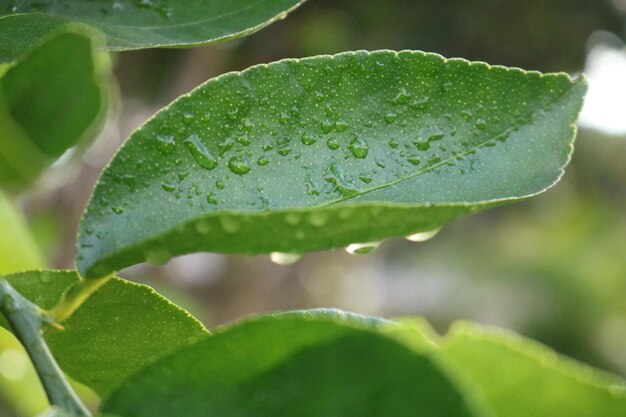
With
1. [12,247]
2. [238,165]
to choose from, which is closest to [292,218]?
[238,165]

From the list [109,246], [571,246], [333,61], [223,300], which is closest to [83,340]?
[109,246]

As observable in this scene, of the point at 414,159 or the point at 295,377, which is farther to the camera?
the point at 414,159

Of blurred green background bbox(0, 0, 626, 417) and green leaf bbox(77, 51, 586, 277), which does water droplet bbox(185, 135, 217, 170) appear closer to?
green leaf bbox(77, 51, 586, 277)

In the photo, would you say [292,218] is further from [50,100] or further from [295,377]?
[50,100]

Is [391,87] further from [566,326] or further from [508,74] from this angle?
[566,326]

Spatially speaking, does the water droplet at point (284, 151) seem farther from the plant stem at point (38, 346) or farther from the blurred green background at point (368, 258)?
the blurred green background at point (368, 258)

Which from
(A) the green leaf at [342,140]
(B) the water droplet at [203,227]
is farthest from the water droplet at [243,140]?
(B) the water droplet at [203,227]
